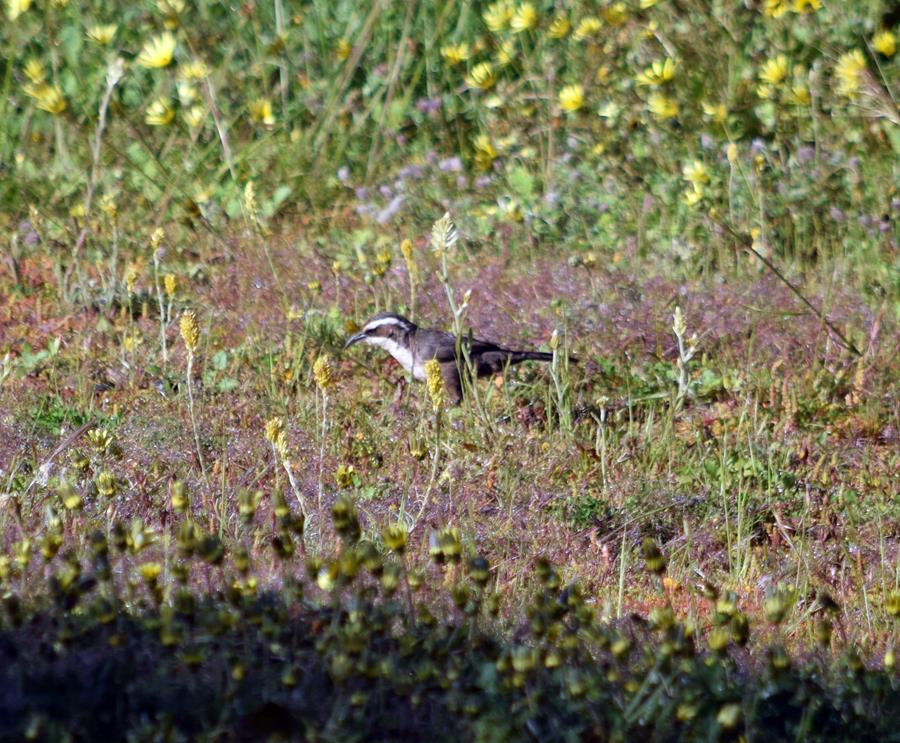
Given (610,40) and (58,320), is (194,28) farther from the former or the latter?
(58,320)

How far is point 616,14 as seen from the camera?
7.74m

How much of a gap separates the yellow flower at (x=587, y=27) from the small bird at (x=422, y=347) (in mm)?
2767

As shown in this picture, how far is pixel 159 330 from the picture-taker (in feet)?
20.3

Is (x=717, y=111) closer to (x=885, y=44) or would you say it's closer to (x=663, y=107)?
(x=663, y=107)

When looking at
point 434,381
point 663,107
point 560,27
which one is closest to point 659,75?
point 663,107

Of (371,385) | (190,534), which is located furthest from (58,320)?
(190,534)

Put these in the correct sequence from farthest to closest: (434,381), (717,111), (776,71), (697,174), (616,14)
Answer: (616,14), (717,111), (776,71), (697,174), (434,381)

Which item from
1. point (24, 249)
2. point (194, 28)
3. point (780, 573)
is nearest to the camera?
point (780, 573)

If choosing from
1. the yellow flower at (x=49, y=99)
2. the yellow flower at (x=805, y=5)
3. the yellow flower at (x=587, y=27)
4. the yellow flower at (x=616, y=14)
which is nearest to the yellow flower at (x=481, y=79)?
the yellow flower at (x=587, y=27)

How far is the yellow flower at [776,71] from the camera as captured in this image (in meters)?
7.20

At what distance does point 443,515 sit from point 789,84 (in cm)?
415

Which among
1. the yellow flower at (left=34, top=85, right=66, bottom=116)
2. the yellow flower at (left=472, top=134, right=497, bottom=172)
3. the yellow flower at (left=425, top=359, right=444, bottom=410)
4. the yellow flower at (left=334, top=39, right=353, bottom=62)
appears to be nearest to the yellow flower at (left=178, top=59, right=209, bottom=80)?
the yellow flower at (left=34, top=85, right=66, bottom=116)

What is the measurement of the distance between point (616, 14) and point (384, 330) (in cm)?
296

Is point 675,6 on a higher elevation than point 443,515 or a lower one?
higher
